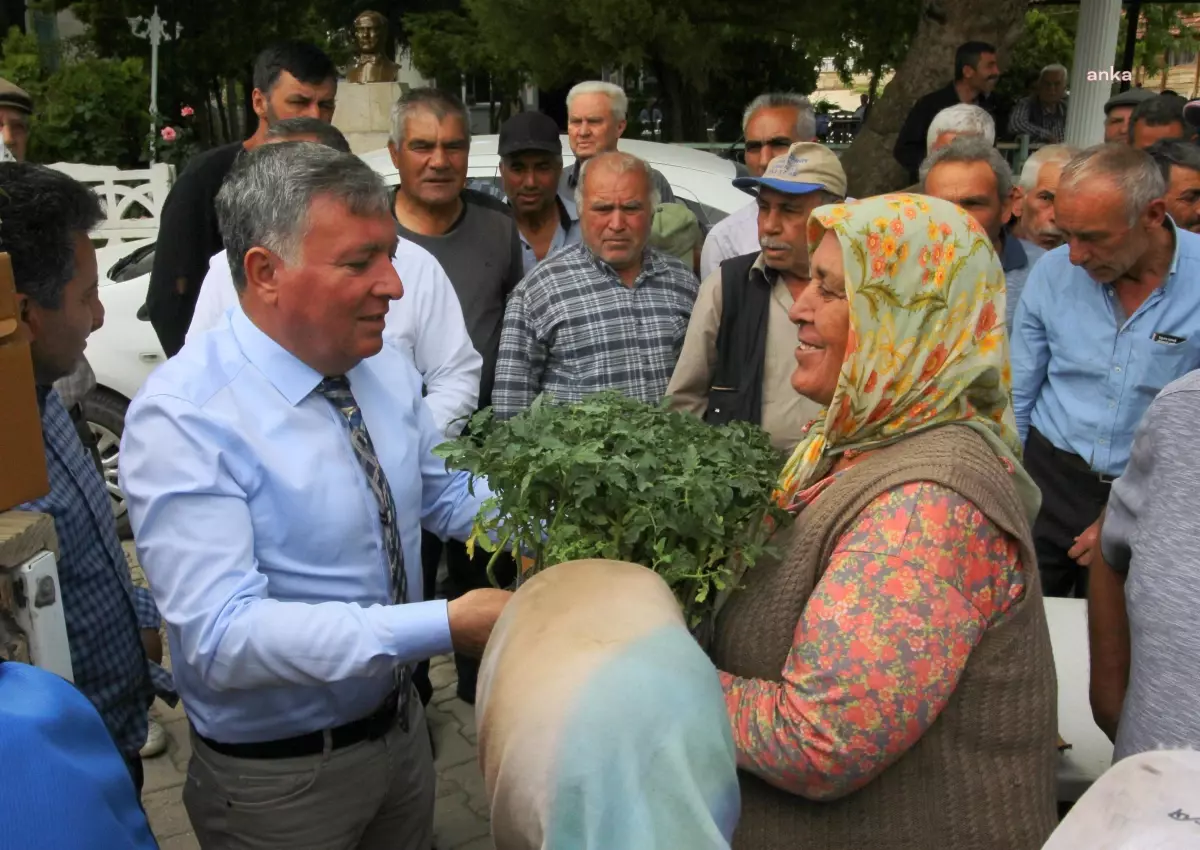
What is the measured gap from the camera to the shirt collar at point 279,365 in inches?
81.4

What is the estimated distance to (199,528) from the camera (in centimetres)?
191

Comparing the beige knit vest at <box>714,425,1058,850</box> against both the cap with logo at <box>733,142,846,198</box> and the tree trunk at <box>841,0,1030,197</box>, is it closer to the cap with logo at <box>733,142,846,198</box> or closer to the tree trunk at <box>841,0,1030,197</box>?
the cap with logo at <box>733,142,846,198</box>

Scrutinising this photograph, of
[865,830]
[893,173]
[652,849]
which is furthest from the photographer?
[893,173]

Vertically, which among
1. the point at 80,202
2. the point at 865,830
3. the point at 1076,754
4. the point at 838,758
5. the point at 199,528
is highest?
the point at 80,202

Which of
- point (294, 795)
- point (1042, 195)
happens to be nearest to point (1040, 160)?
point (1042, 195)

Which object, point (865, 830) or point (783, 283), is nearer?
point (865, 830)

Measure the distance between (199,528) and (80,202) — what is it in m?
0.71

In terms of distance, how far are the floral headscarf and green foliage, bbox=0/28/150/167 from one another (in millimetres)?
16949

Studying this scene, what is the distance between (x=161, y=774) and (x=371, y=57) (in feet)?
28.2

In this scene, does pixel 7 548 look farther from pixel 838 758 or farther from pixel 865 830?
pixel 865 830

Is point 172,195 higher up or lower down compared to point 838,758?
higher up

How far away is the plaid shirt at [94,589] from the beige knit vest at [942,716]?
1.25 meters


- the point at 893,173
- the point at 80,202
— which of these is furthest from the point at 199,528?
the point at 893,173

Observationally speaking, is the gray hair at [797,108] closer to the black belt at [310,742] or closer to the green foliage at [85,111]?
the black belt at [310,742]
